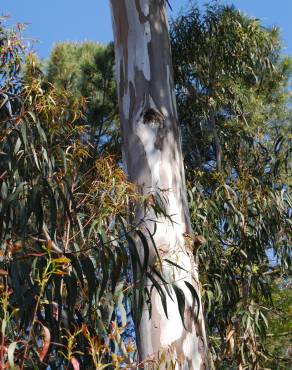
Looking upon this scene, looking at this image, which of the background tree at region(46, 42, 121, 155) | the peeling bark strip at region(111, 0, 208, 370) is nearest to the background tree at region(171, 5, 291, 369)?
the background tree at region(46, 42, 121, 155)

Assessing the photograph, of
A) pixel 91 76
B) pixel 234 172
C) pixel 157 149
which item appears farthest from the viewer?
pixel 91 76

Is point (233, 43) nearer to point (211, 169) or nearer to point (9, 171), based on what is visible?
point (211, 169)

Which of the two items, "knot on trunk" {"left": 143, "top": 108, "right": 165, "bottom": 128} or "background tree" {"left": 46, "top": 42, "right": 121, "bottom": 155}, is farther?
"background tree" {"left": 46, "top": 42, "right": 121, "bottom": 155}

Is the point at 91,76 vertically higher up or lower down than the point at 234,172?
higher up

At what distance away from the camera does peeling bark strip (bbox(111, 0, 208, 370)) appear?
270 centimetres

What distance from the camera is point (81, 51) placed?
6.88m

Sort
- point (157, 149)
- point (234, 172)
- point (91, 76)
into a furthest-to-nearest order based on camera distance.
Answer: point (91, 76)
point (234, 172)
point (157, 149)

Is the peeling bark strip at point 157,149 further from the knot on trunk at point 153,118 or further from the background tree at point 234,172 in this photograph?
the background tree at point 234,172

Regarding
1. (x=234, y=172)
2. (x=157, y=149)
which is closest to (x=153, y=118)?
(x=157, y=149)

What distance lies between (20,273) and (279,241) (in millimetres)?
2891

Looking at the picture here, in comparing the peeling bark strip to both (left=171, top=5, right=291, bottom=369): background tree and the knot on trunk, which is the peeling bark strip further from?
(left=171, top=5, right=291, bottom=369): background tree

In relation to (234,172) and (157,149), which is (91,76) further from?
(157,149)

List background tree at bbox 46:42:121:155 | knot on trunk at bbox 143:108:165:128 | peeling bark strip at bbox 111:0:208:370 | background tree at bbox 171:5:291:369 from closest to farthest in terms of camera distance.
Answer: peeling bark strip at bbox 111:0:208:370
knot on trunk at bbox 143:108:165:128
background tree at bbox 171:5:291:369
background tree at bbox 46:42:121:155

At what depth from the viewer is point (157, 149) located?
3.08m
